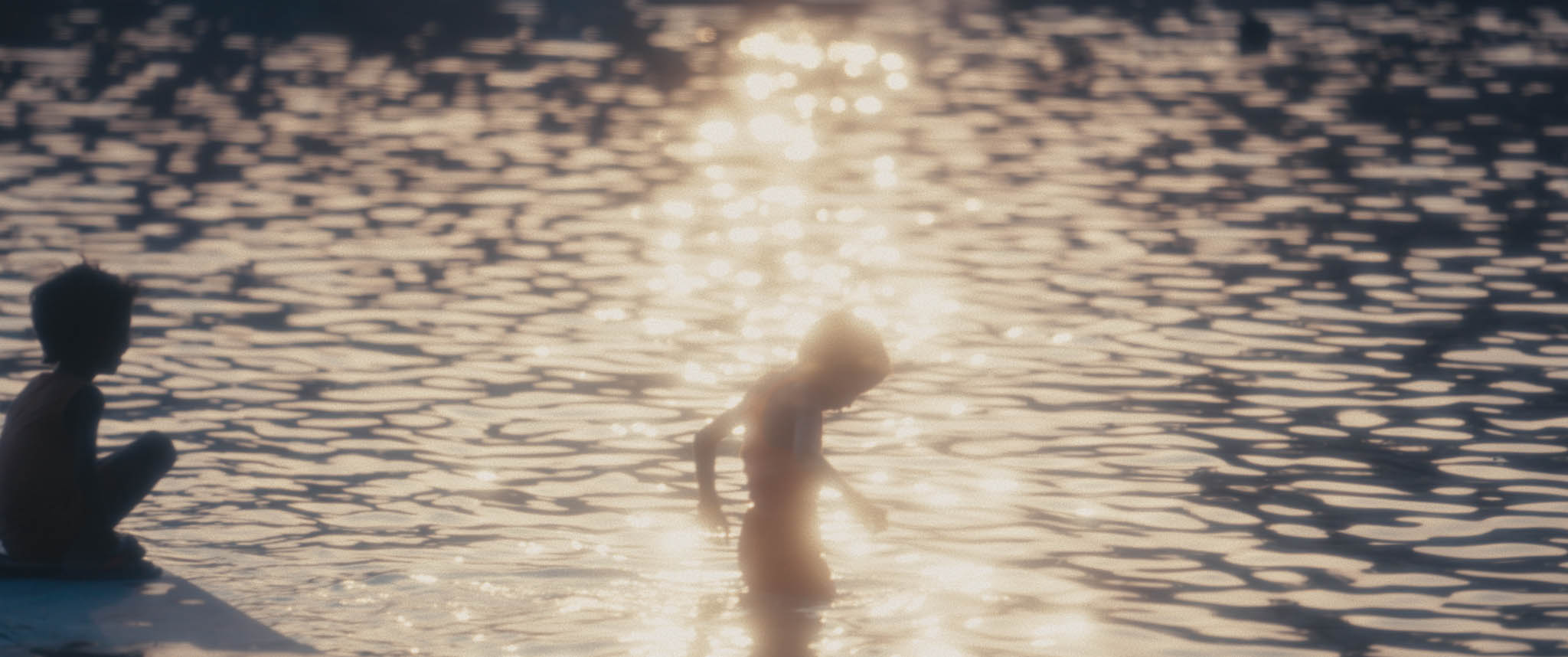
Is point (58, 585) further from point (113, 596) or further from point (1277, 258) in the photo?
point (1277, 258)

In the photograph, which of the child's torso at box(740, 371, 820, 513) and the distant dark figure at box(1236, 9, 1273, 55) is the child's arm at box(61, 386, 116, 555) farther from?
the distant dark figure at box(1236, 9, 1273, 55)

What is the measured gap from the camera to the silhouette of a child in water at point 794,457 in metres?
8.30

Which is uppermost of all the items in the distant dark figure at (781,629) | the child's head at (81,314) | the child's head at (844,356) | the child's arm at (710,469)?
the child's head at (81,314)

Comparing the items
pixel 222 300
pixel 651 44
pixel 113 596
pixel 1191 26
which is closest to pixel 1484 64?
pixel 1191 26

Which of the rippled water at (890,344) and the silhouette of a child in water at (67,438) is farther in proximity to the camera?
the rippled water at (890,344)

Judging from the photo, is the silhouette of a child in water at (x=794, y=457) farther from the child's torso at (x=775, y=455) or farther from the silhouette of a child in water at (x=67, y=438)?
the silhouette of a child in water at (x=67, y=438)

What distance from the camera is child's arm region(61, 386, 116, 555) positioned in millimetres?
8094

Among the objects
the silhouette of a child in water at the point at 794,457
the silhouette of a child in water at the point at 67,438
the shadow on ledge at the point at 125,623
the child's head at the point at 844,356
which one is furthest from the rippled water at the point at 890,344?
the child's head at the point at 844,356

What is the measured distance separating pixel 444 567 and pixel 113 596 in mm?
1767

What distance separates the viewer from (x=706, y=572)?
31.2ft

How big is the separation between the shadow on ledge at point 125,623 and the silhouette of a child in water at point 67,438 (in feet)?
0.62

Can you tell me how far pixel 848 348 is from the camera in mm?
8305

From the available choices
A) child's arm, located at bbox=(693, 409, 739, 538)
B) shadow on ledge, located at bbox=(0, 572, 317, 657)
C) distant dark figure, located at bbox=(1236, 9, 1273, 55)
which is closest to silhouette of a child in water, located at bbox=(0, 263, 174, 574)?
shadow on ledge, located at bbox=(0, 572, 317, 657)

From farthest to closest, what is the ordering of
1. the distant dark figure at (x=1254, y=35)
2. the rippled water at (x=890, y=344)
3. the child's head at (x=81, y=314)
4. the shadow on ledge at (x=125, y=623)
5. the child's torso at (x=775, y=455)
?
1. the distant dark figure at (x=1254, y=35)
2. the rippled water at (x=890, y=344)
3. the child's torso at (x=775, y=455)
4. the child's head at (x=81, y=314)
5. the shadow on ledge at (x=125, y=623)
